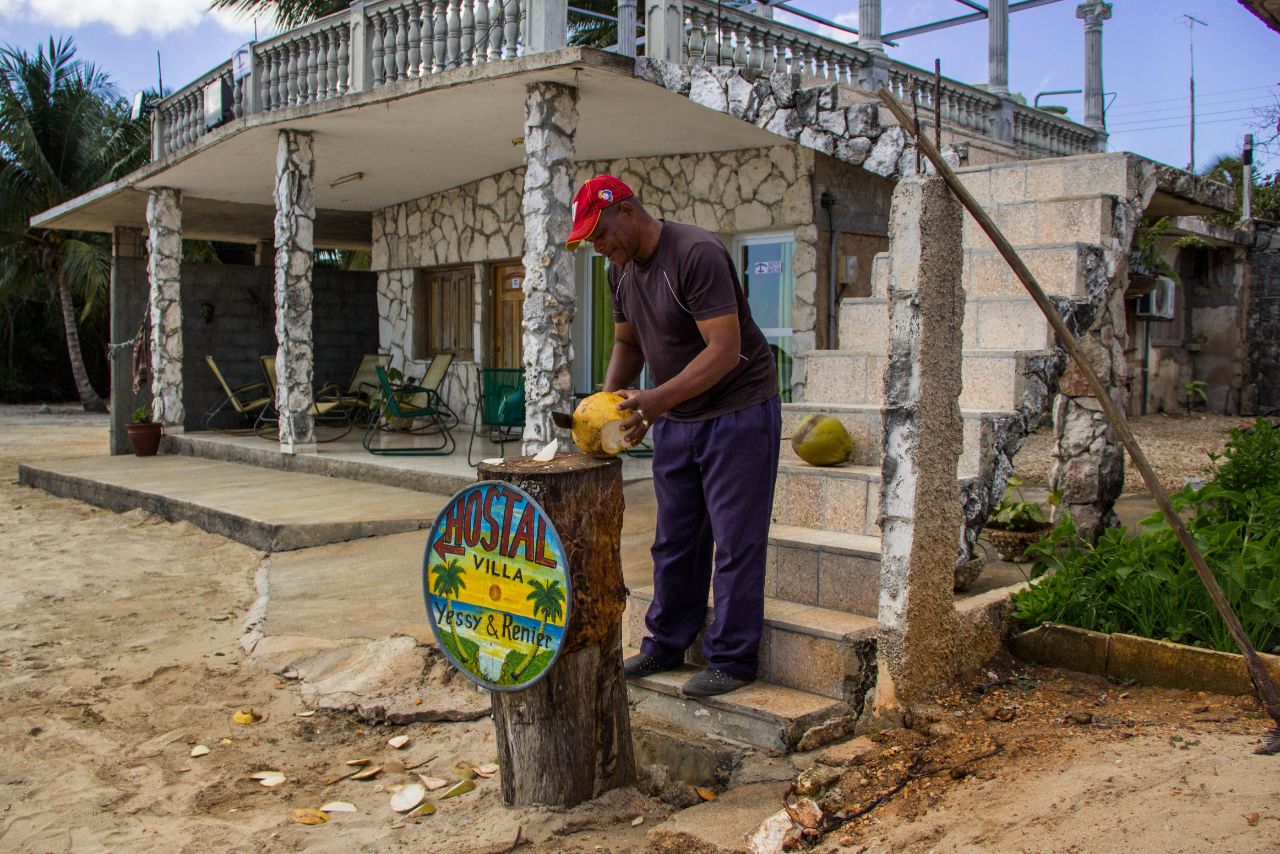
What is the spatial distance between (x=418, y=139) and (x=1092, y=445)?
680 cm

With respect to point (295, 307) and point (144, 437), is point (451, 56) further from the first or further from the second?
point (144, 437)

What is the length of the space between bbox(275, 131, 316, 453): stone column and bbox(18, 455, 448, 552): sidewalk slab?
559mm

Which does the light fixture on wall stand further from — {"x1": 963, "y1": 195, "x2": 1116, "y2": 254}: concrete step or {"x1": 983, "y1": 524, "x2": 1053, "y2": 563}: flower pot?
{"x1": 983, "y1": 524, "x2": 1053, "y2": 563}: flower pot

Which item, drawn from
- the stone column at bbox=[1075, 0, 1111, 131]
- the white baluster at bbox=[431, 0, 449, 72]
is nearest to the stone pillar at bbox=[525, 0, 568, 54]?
the white baluster at bbox=[431, 0, 449, 72]

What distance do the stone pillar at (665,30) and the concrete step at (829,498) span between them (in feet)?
14.1

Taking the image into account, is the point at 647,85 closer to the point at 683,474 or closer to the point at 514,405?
the point at 514,405

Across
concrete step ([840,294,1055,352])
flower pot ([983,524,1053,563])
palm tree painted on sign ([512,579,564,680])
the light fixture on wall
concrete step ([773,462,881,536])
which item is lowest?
flower pot ([983,524,1053,563])

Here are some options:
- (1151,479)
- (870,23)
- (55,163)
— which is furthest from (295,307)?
(55,163)

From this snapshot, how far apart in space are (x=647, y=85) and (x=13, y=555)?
17.7 ft

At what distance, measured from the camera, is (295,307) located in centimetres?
1030

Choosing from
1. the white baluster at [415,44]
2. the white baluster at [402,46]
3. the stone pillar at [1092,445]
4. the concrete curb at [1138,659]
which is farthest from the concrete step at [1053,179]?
the white baluster at [402,46]

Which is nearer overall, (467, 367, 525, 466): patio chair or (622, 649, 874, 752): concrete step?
(622, 649, 874, 752): concrete step

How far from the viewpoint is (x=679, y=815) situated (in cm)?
308

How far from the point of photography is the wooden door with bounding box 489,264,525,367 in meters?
12.2
